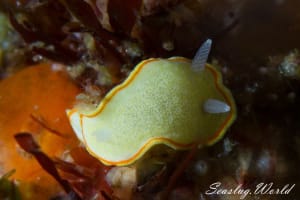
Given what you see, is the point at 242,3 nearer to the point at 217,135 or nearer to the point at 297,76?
the point at 297,76

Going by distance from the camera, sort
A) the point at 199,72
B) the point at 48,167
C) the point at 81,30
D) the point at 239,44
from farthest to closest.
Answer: the point at 81,30 → the point at 239,44 → the point at 199,72 → the point at 48,167

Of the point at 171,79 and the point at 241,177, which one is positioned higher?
the point at 171,79

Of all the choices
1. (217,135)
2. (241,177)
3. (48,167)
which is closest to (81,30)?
(48,167)

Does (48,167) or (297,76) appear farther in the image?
(297,76)

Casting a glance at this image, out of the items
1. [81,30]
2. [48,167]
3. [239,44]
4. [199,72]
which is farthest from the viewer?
[81,30]

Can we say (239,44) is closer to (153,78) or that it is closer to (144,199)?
(153,78)

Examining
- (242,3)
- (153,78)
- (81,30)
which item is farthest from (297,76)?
(81,30)

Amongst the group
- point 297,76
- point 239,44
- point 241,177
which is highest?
point 239,44
